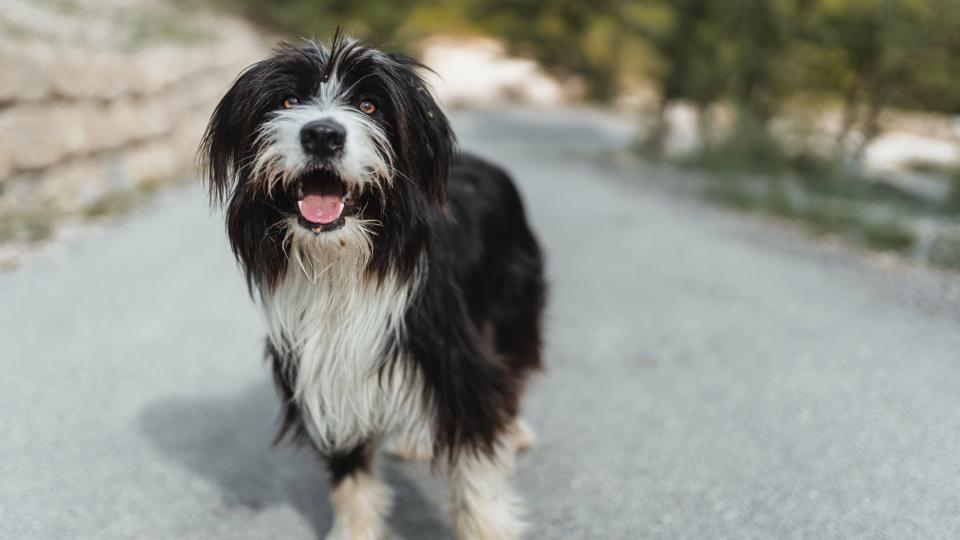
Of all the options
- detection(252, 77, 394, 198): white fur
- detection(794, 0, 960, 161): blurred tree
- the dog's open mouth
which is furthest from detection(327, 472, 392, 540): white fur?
detection(794, 0, 960, 161): blurred tree

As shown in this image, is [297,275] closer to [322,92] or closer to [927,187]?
[322,92]

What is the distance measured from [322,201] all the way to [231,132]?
0.39m

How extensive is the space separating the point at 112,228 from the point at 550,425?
4.73 metres

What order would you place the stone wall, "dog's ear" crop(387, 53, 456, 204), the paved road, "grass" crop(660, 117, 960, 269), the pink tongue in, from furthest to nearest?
1. "grass" crop(660, 117, 960, 269)
2. the stone wall
3. the paved road
4. "dog's ear" crop(387, 53, 456, 204)
5. the pink tongue

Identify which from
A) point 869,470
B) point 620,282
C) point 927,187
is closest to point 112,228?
point 620,282

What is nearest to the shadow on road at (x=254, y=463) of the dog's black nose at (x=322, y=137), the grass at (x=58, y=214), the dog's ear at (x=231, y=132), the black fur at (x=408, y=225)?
the black fur at (x=408, y=225)

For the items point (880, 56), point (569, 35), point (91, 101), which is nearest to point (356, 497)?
point (91, 101)

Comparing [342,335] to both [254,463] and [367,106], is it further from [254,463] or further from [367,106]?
[254,463]

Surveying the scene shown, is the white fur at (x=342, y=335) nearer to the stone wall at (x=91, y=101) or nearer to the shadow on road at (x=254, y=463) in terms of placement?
the shadow on road at (x=254, y=463)

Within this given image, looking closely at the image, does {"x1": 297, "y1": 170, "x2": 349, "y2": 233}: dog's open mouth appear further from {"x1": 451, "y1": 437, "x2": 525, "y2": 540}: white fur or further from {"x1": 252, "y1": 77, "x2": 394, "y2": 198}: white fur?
{"x1": 451, "y1": 437, "x2": 525, "y2": 540}: white fur

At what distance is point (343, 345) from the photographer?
8.51 ft

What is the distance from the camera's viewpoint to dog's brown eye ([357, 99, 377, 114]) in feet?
7.92

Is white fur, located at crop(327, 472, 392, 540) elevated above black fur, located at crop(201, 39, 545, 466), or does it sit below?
below

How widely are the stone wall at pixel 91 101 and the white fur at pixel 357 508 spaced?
15.5ft
